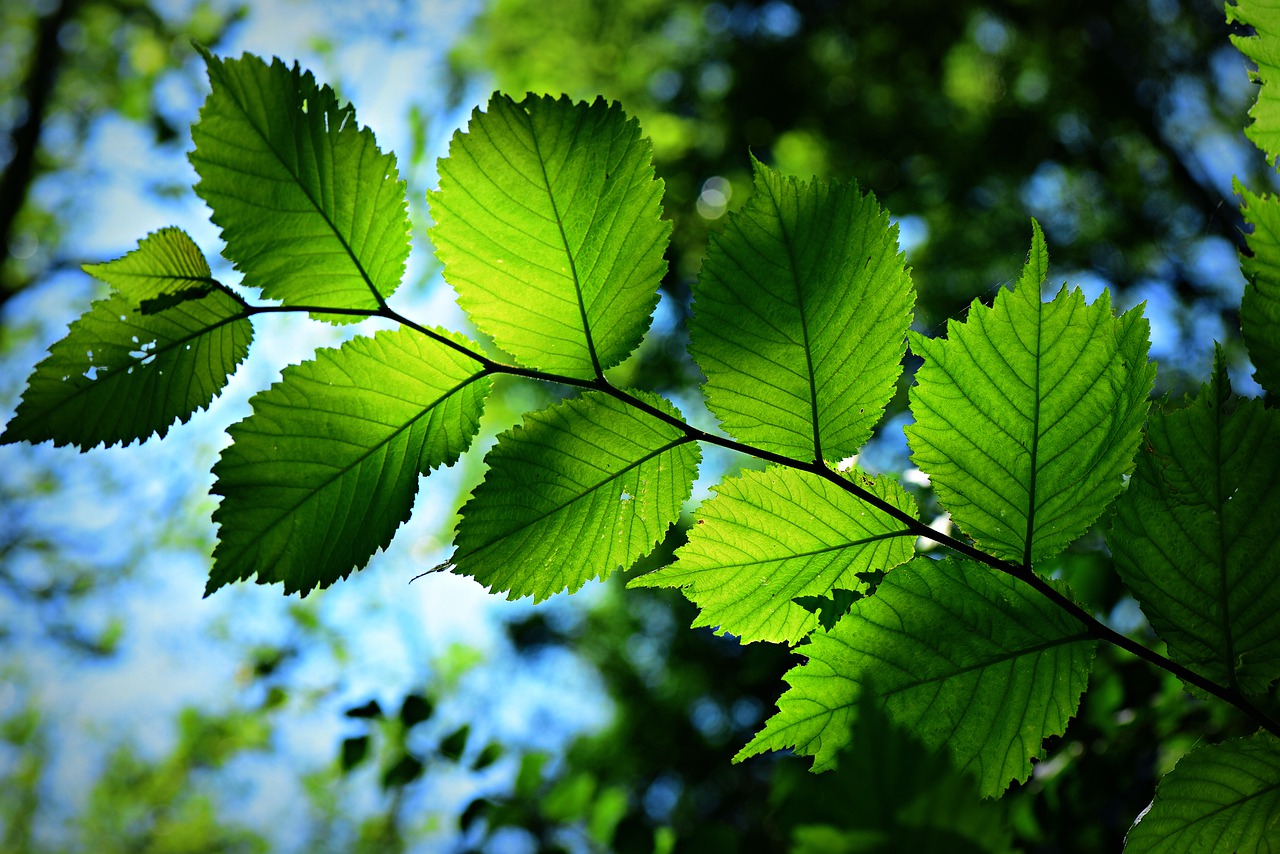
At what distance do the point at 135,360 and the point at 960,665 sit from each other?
47cm

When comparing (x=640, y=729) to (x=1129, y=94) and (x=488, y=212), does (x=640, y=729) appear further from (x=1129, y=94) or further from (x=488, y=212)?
(x=488, y=212)

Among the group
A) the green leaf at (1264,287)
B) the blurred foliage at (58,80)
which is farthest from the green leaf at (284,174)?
the blurred foliage at (58,80)

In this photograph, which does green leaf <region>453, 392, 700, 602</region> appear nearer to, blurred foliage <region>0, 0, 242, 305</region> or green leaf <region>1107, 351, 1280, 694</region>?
green leaf <region>1107, 351, 1280, 694</region>

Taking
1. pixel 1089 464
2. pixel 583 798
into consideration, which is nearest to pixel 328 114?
pixel 1089 464

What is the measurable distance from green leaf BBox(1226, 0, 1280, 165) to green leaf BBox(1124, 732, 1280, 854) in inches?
12.0

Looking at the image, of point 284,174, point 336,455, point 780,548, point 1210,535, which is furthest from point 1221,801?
point 284,174

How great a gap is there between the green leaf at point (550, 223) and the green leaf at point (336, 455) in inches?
2.0

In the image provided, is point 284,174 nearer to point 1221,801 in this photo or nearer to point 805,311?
point 805,311

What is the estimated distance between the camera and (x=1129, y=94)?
5887 millimetres

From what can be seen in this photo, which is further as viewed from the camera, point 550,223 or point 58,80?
point 58,80

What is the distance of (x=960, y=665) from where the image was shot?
371mm

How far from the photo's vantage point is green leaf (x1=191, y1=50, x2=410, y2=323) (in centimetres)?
43

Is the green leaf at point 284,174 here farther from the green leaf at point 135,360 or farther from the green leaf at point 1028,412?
the green leaf at point 1028,412

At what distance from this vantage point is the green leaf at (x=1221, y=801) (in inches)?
13.9
